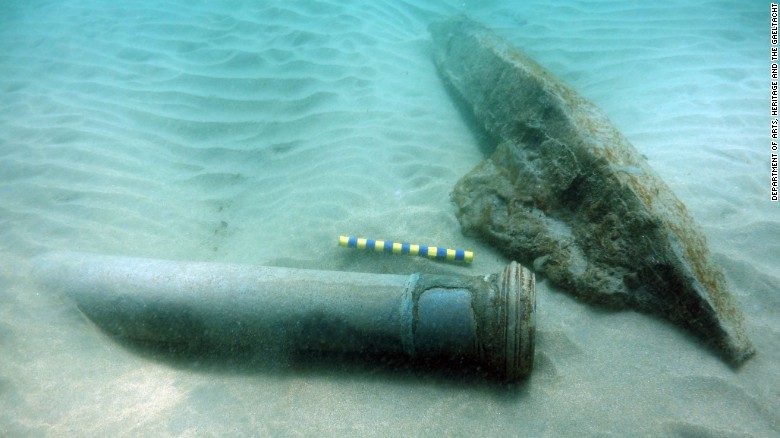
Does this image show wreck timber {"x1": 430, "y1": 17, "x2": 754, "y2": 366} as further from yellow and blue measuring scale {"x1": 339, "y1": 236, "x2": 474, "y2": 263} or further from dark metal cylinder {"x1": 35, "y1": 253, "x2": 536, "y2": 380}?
dark metal cylinder {"x1": 35, "y1": 253, "x2": 536, "y2": 380}

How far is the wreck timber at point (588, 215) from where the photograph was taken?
96.4 inches

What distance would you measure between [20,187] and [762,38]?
404 inches

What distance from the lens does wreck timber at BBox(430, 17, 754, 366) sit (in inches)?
96.4

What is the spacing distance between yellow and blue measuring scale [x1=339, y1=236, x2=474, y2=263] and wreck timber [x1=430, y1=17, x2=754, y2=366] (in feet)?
1.03

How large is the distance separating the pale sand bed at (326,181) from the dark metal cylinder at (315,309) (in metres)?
0.21

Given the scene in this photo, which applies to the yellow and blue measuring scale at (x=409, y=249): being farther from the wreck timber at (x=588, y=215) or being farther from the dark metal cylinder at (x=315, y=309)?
the dark metal cylinder at (x=315, y=309)

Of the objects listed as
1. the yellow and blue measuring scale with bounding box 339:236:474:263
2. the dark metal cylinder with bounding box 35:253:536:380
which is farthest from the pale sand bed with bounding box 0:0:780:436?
the dark metal cylinder with bounding box 35:253:536:380

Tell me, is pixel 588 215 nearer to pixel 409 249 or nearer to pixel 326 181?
pixel 409 249

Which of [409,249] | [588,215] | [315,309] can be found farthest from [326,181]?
[588,215]

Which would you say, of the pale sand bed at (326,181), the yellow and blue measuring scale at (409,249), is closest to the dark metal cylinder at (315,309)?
the pale sand bed at (326,181)

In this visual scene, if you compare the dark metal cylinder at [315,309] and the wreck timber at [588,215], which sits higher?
the wreck timber at [588,215]

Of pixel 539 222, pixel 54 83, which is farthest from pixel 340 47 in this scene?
pixel 539 222

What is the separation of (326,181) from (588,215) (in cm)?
253

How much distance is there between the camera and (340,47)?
640 cm
